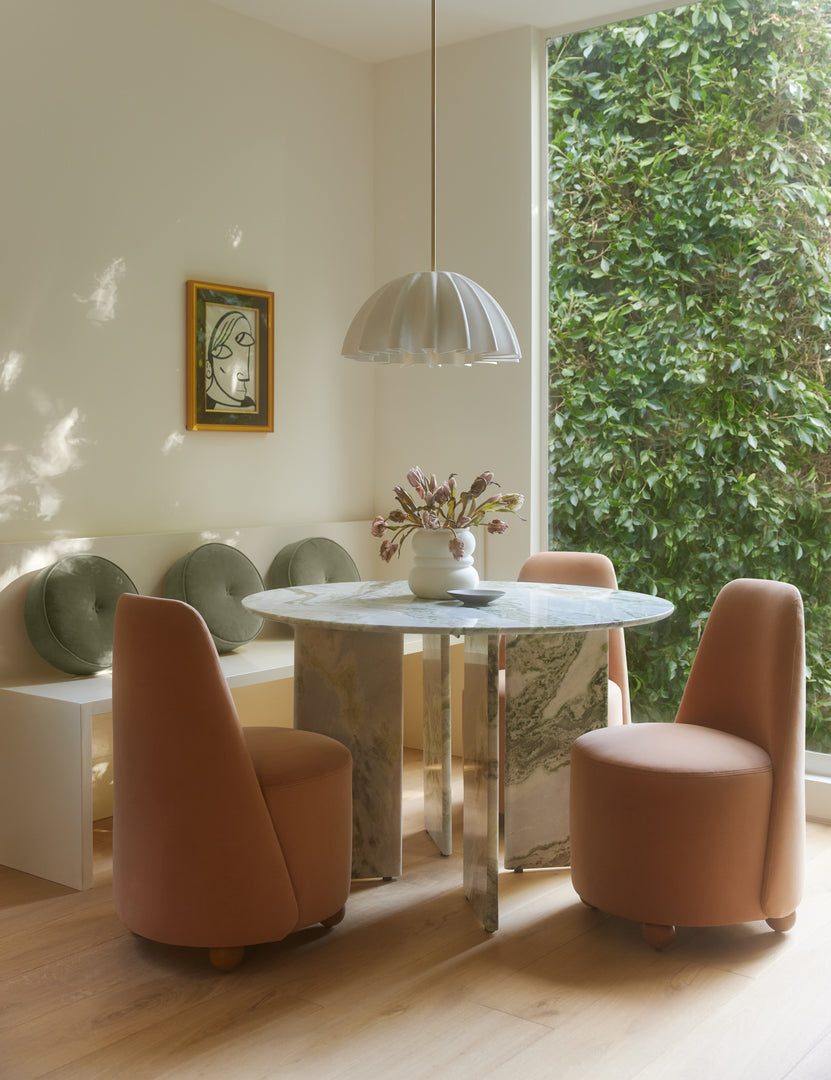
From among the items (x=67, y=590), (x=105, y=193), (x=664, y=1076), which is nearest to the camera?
(x=664, y=1076)

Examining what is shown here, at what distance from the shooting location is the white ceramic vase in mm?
3137

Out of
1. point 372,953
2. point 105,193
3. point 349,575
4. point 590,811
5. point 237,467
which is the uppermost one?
point 105,193

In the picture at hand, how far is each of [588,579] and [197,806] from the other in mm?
1672

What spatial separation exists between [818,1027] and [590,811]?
69cm

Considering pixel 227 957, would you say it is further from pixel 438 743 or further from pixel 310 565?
pixel 310 565

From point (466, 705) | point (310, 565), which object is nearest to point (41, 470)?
point (310, 565)

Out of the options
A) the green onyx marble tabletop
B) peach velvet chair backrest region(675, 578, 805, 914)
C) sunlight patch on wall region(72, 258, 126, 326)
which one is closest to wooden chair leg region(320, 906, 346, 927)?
the green onyx marble tabletop

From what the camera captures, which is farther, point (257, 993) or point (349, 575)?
point (349, 575)

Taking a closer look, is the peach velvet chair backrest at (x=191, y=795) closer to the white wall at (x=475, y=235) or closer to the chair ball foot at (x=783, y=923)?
the chair ball foot at (x=783, y=923)

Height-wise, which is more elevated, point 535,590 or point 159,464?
point 159,464

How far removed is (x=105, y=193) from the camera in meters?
3.70

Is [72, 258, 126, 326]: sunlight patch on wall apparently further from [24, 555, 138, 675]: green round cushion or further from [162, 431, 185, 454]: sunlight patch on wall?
[24, 555, 138, 675]: green round cushion

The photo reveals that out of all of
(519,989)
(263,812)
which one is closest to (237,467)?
(263,812)

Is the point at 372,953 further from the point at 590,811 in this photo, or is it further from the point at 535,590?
the point at 535,590
